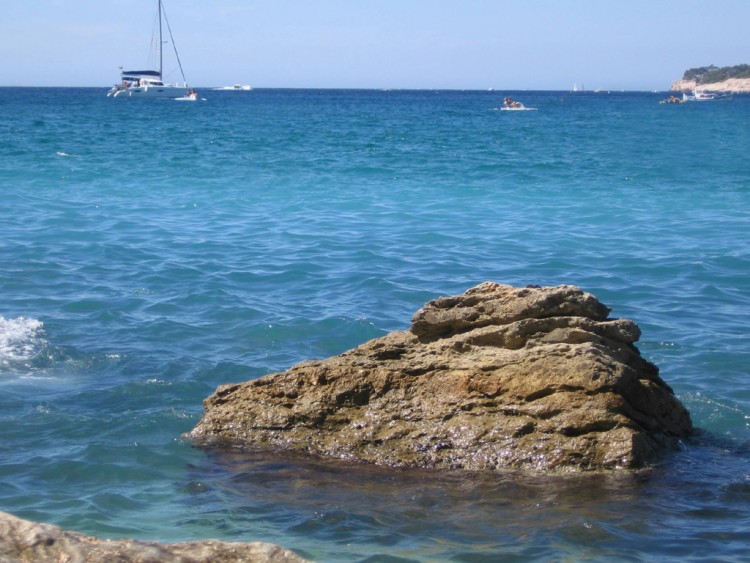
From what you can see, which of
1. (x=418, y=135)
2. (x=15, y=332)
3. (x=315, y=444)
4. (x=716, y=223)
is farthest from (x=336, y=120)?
(x=315, y=444)

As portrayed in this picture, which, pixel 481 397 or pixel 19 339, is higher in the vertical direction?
pixel 481 397

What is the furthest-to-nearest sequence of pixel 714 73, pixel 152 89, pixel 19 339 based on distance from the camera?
pixel 714 73, pixel 152 89, pixel 19 339

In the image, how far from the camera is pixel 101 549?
357 cm

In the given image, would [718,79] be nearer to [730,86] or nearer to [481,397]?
[730,86]

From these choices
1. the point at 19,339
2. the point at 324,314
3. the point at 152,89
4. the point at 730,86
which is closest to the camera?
the point at 19,339

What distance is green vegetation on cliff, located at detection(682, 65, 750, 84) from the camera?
171 m

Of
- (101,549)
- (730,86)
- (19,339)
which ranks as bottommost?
(19,339)

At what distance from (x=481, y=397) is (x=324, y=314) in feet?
15.7

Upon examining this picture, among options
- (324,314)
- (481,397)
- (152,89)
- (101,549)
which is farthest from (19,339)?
(152,89)

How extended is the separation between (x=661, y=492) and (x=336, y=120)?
51194mm

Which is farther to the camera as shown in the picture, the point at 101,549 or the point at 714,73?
the point at 714,73

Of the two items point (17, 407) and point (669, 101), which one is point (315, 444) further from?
point (669, 101)

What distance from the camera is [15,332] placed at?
998cm

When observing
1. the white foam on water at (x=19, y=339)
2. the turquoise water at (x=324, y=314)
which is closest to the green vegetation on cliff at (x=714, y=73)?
the turquoise water at (x=324, y=314)
